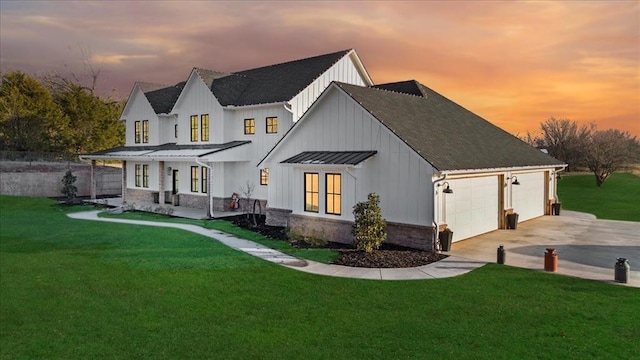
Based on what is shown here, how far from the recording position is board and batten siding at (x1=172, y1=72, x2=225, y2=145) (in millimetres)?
27547

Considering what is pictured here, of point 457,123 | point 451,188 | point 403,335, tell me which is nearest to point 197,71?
point 457,123

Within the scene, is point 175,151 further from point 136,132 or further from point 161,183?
point 136,132

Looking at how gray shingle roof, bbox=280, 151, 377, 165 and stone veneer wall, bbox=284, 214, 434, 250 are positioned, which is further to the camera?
gray shingle roof, bbox=280, 151, 377, 165

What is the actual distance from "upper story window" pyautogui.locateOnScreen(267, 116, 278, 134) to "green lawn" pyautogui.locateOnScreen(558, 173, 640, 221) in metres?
18.6

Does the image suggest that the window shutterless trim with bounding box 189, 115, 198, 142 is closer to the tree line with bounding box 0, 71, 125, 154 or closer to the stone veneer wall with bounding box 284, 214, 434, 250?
the stone veneer wall with bounding box 284, 214, 434, 250

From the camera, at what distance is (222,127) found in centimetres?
2722

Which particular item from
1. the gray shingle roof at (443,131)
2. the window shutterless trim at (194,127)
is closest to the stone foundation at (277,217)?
the gray shingle roof at (443,131)

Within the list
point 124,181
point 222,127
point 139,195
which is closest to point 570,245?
point 222,127

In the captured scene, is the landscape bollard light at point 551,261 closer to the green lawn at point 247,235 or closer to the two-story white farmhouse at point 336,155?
the two-story white farmhouse at point 336,155

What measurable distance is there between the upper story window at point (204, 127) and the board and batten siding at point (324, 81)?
698 cm

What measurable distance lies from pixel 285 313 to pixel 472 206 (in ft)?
37.0

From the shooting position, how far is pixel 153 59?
3688 centimetres

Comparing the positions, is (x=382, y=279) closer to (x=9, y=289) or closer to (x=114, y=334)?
(x=114, y=334)

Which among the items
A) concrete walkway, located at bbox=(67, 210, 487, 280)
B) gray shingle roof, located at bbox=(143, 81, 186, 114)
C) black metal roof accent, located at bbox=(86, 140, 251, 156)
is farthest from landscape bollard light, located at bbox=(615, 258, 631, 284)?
gray shingle roof, located at bbox=(143, 81, 186, 114)
